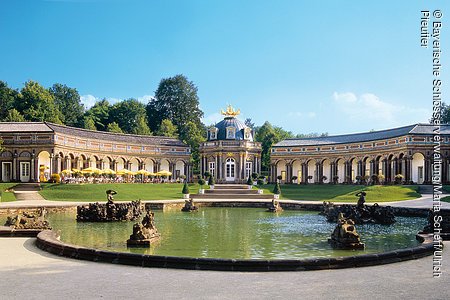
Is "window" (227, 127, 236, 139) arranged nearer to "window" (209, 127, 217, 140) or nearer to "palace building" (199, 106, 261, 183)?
"palace building" (199, 106, 261, 183)

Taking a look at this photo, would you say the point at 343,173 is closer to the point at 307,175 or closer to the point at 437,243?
the point at 307,175

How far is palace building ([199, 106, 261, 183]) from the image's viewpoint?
63.6m

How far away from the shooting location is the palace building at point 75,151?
52.1 m

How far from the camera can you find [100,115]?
8975cm

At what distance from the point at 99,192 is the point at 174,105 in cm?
5425

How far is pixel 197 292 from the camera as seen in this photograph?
27.7 feet

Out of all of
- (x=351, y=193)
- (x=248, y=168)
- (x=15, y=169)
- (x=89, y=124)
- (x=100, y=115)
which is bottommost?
(x=351, y=193)

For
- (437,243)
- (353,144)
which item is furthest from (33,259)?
(353,144)

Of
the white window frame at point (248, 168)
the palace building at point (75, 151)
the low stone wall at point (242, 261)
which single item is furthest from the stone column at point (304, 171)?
the low stone wall at point (242, 261)

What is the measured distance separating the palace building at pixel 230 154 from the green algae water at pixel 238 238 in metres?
40.2

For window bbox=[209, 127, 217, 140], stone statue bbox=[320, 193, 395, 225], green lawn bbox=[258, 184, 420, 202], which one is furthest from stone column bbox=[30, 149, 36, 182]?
stone statue bbox=[320, 193, 395, 225]

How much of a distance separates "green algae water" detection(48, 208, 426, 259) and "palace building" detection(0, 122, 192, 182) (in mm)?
31674

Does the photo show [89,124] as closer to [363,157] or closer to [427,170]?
[363,157]

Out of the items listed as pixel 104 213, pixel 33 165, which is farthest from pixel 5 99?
pixel 104 213
